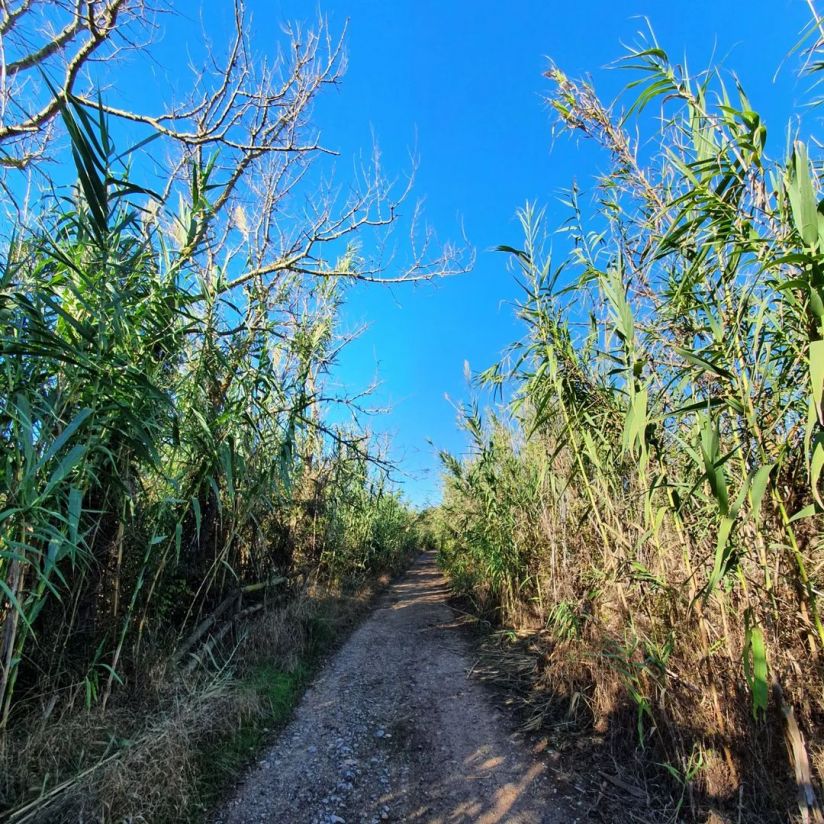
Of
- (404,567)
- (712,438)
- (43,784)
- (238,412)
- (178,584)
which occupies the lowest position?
(404,567)

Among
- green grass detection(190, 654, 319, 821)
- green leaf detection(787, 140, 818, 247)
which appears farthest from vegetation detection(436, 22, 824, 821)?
green grass detection(190, 654, 319, 821)

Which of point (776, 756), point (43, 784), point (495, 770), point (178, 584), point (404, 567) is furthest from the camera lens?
point (404, 567)

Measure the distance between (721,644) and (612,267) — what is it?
6.68 feet

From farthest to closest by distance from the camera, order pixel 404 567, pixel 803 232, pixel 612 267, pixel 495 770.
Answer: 1. pixel 404 567
2. pixel 495 770
3. pixel 612 267
4. pixel 803 232

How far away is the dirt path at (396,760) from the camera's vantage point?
2.30 metres

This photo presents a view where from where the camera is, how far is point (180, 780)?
2.11 m

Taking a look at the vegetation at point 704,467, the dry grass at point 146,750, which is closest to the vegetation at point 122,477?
the dry grass at point 146,750

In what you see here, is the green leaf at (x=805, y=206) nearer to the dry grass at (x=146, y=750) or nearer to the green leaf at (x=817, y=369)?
the green leaf at (x=817, y=369)

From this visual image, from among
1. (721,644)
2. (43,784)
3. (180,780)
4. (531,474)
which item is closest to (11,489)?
(43,784)

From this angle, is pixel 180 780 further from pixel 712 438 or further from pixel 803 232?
pixel 803 232

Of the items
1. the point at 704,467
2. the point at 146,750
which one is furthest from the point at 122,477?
the point at 704,467

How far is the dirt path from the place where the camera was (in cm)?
230

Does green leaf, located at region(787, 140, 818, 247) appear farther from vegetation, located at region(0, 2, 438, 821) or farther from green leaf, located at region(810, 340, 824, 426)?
vegetation, located at region(0, 2, 438, 821)

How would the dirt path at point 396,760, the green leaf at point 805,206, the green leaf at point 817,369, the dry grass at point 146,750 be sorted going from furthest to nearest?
the dirt path at point 396,760 → the dry grass at point 146,750 → the green leaf at point 805,206 → the green leaf at point 817,369
